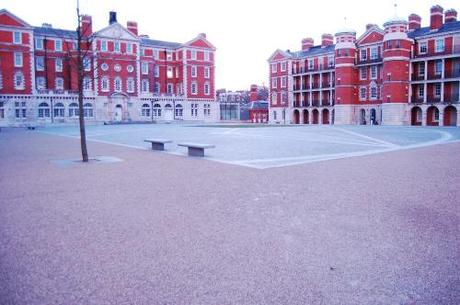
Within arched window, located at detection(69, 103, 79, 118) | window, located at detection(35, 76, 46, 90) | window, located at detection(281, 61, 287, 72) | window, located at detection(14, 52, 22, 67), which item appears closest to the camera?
window, located at detection(14, 52, 22, 67)

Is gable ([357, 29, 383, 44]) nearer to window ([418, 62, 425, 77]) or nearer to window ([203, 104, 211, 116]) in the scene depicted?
window ([418, 62, 425, 77])

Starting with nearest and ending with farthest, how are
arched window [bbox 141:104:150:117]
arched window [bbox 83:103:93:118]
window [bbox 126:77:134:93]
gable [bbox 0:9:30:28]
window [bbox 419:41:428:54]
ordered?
window [bbox 419:41:428:54], gable [bbox 0:9:30:28], arched window [bbox 83:103:93:118], window [bbox 126:77:134:93], arched window [bbox 141:104:150:117]

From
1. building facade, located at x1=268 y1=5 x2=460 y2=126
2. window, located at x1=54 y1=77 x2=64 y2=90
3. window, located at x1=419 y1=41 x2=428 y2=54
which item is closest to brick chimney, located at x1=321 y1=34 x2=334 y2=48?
building facade, located at x1=268 y1=5 x2=460 y2=126

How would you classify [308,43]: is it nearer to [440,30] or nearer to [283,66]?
[283,66]

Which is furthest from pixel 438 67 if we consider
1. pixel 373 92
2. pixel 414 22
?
pixel 414 22

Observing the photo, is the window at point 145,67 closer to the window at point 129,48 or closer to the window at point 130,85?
the window at point 130,85

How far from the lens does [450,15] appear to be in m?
52.5

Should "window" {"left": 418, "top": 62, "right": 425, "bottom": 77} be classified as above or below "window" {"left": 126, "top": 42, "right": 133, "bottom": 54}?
below

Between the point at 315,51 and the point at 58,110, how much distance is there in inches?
1622

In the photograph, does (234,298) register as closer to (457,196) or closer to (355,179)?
(457,196)

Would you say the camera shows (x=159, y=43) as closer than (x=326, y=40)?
No

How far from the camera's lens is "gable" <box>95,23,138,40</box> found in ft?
201

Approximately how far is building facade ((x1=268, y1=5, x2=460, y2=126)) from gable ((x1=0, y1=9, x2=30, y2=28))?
40013 millimetres

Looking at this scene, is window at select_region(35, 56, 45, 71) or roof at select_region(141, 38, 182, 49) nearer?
window at select_region(35, 56, 45, 71)
